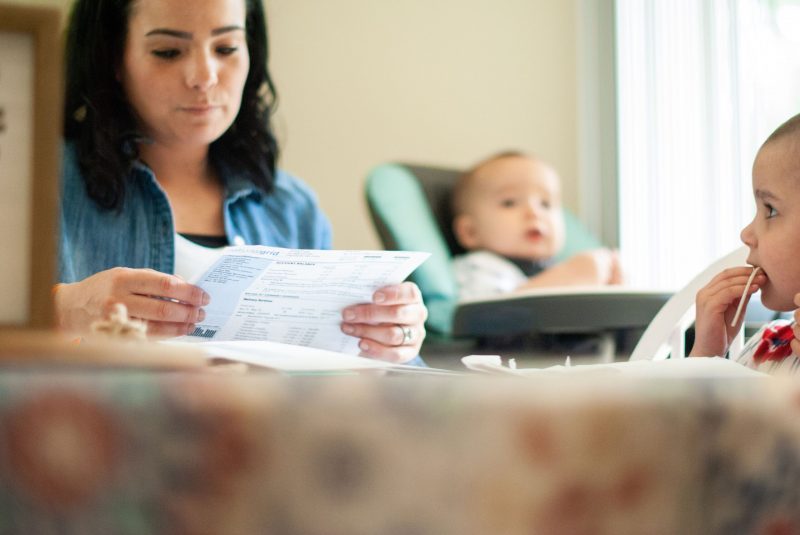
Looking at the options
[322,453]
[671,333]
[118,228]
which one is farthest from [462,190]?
[322,453]

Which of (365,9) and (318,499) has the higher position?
(365,9)

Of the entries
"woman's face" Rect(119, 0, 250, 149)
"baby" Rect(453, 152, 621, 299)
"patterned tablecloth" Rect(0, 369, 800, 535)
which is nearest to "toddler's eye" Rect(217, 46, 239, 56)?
"woman's face" Rect(119, 0, 250, 149)

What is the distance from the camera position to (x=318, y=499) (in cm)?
22

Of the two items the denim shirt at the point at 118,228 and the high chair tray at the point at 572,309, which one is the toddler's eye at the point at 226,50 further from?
the high chair tray at the point at 572,309

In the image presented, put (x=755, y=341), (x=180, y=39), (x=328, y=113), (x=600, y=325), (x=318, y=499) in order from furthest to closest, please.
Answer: (x=328, y=113)
(x=600, y=325)
(x=180, y=39)
(x=755, y=341)
(x=318, y=499)

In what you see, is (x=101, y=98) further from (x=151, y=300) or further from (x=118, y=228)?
(x=151, y=300)

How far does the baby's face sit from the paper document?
5.56ft

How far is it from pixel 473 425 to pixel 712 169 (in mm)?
2691

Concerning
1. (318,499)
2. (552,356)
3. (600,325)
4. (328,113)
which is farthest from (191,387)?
(328,113)

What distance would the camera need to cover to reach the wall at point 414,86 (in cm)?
314

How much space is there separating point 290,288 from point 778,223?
464mm

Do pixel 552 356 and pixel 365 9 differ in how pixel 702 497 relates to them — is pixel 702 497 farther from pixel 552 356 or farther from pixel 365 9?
pixel 365 9

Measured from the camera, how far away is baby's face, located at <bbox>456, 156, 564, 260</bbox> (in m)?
2.52

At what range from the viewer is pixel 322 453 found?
21 cm
